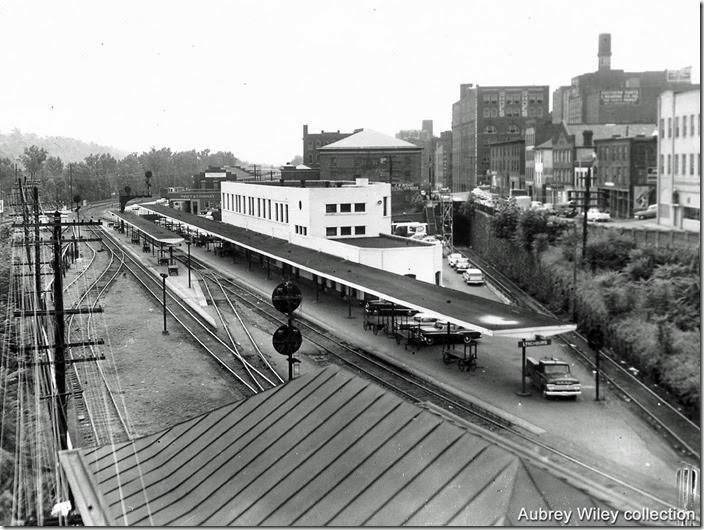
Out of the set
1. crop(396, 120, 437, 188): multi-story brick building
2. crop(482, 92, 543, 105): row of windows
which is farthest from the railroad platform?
crop(396, 120, 437, 188): multi-story brick building

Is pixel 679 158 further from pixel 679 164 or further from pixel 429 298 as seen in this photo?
pixel 429 298

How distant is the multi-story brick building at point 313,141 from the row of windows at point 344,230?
225 ft

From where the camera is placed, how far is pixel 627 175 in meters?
44.9

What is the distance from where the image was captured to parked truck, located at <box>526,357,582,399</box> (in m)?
20.5

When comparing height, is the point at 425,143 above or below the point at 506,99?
below

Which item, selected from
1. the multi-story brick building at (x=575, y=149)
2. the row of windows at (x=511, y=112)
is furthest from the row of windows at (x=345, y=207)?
the row of windows at (x=511, y=112)

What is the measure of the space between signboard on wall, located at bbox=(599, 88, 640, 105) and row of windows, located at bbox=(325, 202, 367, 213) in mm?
38935

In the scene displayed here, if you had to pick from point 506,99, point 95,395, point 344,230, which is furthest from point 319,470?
point 506,99

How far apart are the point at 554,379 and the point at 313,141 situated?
96545mm

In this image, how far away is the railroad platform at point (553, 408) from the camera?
53.2ft

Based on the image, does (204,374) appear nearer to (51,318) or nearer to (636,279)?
(51,318)

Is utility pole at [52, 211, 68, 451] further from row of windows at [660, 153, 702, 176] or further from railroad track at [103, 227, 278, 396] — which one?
row of windows at [660, 153, 702, 176]

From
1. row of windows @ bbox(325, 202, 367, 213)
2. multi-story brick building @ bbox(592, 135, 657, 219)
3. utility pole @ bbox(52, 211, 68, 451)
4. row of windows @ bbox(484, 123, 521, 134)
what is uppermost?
row of windows @ bbox(484, 123, 521, 134)

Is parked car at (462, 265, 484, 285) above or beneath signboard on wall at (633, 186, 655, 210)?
beneath
